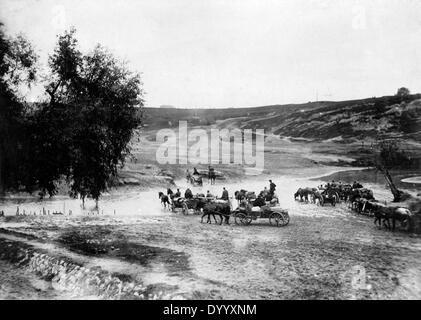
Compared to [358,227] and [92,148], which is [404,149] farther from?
[92,148]

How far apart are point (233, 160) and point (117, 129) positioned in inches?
793

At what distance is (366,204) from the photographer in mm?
17359

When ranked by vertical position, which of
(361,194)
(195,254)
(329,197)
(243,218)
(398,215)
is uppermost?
(361,194)

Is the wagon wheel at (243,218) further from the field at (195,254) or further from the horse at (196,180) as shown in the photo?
the horse at (196,180)

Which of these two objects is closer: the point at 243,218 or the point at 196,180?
A: the point at 243,218

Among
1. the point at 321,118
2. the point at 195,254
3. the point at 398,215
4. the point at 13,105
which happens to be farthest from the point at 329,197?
the point at 321,118

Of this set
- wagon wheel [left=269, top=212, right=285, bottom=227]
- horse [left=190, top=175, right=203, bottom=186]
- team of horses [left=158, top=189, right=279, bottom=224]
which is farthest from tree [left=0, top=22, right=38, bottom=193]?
horse [left=190, top=175, right=203, bottom=186]

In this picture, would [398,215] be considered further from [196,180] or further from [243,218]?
[196,180]

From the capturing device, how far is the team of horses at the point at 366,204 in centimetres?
1372

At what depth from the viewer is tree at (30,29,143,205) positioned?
1442 cm

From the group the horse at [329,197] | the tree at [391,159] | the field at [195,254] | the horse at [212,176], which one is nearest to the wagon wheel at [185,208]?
the field at [195,254]

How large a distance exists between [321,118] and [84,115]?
97.4 feet
